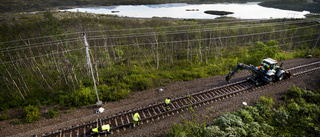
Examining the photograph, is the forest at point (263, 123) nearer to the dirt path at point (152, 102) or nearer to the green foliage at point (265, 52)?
the dirt path at point (152, 102)

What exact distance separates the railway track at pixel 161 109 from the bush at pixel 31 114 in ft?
9.68

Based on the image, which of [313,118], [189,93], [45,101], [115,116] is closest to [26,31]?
[45,101]

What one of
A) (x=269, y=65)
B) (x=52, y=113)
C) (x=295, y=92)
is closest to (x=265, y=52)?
(x=269, y=65)

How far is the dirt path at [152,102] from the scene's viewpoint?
1144 centimetres

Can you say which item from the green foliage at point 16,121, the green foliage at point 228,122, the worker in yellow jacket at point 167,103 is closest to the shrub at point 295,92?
the green foliage at point 228,122

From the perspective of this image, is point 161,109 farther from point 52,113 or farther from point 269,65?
point 269,65

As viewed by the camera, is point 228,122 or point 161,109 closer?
point 228,122

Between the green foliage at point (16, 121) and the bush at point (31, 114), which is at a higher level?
the bush at point (31, 114)

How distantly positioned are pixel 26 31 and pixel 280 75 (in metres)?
41.3

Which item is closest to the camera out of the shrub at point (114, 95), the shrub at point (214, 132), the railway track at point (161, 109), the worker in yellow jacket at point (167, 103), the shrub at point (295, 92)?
the shrub at point (214, 132)

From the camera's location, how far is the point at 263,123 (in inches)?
433

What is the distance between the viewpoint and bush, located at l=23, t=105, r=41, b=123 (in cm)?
1243

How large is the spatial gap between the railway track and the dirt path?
1.74ft

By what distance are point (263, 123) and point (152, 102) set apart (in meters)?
8.72
